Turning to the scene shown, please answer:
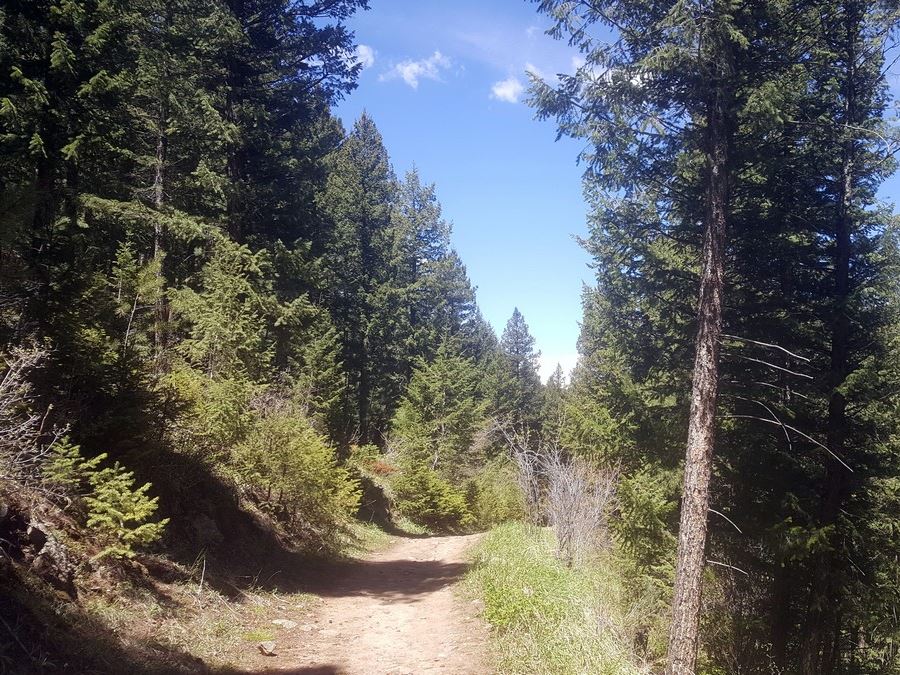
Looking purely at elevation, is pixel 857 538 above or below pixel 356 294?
below

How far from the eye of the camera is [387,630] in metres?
7.88

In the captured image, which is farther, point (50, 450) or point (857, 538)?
point (857, 538)

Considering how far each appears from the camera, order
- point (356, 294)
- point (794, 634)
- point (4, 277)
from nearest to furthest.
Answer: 1. point (4, 277)
2. point (794, 634)
3. point (356, 294)

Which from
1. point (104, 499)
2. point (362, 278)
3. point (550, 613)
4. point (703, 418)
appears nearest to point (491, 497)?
point (362, 278)

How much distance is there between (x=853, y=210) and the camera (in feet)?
32.9

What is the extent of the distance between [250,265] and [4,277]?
590cm

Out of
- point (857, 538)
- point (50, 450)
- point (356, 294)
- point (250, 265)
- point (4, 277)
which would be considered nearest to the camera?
point (4, 277)

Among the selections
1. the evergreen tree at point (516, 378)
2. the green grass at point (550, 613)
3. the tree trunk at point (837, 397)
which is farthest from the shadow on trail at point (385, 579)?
the evergreen tree at point (516, 378)

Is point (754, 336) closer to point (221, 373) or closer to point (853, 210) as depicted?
point (853, 210)

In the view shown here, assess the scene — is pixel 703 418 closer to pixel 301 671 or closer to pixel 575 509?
pixel 575 509

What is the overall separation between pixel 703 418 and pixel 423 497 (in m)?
17.3

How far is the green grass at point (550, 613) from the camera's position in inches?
227

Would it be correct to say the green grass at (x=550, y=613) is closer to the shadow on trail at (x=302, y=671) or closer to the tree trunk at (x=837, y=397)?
the shadow on trail at (x=302, y=671)

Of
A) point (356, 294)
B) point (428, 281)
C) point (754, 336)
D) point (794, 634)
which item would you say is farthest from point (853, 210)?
point (428, 281)
